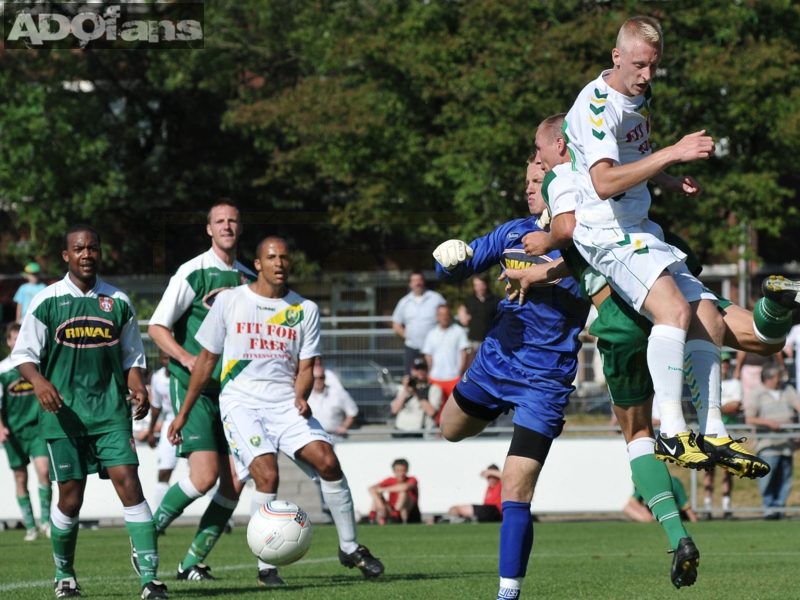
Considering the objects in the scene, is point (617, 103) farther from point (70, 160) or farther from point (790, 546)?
point (70, 160)

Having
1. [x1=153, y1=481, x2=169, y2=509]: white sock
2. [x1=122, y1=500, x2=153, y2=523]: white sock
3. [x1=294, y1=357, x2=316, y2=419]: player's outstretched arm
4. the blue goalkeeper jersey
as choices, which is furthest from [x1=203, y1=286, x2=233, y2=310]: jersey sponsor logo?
[x1=153, y1=481, x2=169, y2=509]: white sock

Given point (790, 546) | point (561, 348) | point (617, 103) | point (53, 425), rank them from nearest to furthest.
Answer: point (617, 103) < point (561, 348) < point (53, 425) < point (790, 546)

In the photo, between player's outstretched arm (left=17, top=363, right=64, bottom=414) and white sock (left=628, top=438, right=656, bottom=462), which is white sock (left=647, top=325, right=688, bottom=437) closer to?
white sock (left=628, top=438, right=656, bottom=462)

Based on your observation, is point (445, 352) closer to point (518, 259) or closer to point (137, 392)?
point (137, 392)

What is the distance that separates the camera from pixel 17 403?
1510 cm

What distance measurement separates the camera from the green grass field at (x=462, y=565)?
7.88 metres

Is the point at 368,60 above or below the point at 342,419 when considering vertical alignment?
above

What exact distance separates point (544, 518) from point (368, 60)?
14.6 metres

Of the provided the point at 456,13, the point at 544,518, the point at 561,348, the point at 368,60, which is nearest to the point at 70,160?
the point at 368,60

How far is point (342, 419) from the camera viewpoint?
16797 millimetres

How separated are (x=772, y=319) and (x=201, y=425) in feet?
16.1

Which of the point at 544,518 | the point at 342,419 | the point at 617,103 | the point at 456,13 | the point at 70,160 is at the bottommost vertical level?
the point at 544,518

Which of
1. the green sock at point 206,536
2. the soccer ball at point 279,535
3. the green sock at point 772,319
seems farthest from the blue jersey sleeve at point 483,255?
the green sock at point 206,536

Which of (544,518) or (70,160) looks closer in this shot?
(544,518)
